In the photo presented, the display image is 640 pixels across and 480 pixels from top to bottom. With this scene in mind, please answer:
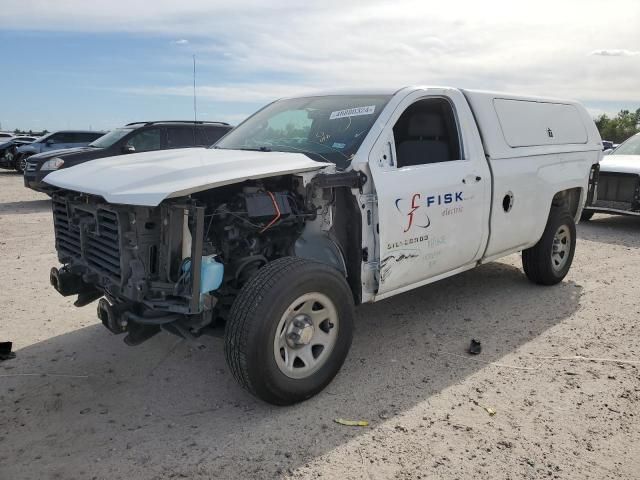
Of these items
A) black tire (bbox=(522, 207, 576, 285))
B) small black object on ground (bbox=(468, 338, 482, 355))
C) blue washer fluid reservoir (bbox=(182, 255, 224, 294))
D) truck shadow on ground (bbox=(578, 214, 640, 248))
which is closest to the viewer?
blue washer fluid reservoir (bbox=(182, 255, 224, 294))

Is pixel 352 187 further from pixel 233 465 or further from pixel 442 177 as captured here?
pixel 233 465

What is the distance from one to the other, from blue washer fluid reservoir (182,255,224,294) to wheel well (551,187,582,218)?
392 centimetres

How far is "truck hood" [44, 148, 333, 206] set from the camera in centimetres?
291

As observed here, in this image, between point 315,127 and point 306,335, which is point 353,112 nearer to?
point 315,127

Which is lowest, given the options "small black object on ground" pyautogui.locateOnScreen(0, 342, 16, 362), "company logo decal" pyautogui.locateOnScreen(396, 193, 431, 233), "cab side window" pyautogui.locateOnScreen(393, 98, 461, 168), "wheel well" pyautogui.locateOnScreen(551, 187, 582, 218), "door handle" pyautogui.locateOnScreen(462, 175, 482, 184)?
"small black object on ground" pyautogui.locateOnScreen(0, 342, 16, 362)

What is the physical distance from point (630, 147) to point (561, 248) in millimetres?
5928

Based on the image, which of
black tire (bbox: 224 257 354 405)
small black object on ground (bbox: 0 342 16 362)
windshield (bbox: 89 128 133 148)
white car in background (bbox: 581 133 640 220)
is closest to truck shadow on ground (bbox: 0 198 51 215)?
windshield (bbox: 89 128 133 148)

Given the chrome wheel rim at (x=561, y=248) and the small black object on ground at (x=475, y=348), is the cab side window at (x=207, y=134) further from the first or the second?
the small black object on ground at (x=475, y=348)

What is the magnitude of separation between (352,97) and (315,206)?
1.20 m

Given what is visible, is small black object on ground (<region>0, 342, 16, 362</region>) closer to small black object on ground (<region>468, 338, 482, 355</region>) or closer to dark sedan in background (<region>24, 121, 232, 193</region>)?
small black object on ground (<region>468, 338, 482, 355</region>)

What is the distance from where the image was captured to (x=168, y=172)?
318 cm

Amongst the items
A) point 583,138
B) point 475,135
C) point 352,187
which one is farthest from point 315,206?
point 583,138

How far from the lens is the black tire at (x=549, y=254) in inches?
220

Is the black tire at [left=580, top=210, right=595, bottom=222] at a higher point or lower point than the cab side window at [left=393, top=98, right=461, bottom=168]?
lower
